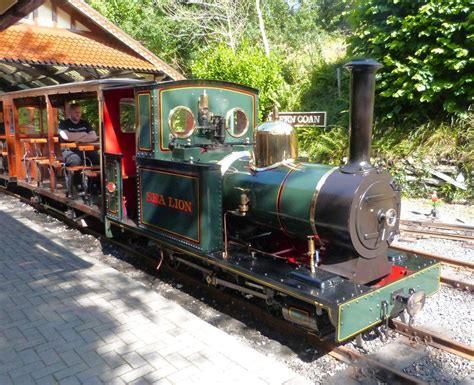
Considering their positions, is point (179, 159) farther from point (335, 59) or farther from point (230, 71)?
point (335, 59)

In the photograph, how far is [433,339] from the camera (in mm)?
3740

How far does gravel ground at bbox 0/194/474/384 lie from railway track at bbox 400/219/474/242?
15.5 inches

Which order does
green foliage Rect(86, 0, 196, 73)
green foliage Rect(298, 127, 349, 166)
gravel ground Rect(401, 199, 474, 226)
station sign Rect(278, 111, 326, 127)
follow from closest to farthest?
station sign Rect(278, 111, 326, 127), gravel ground Rect(401, 199, 474, 226), green foliage Rect(298, 127, 349, 166), green foliage Rect(86, 0, 196, 73)

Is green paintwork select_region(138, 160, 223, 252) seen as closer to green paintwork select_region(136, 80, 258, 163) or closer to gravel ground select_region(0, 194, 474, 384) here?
green paintwork select_region(136, 80, 258, 163)

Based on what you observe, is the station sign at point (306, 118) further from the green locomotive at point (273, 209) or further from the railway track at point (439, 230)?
the railway track at point (439, 230)

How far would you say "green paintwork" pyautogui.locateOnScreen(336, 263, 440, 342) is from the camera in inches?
126

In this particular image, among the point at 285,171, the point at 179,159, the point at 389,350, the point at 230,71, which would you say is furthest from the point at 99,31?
the point at 389,350

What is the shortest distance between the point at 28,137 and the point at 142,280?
6082mm

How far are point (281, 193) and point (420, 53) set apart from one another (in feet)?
22.3

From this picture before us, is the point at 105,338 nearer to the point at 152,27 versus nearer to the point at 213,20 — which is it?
the point at 213,20

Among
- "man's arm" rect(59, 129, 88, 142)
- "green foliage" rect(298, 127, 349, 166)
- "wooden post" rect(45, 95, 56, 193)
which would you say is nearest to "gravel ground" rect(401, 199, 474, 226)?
"green foliage" rect(298, 127, 349, 166)

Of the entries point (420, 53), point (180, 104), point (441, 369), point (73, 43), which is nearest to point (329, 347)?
point (441, 369)

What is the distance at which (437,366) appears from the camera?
137 inches

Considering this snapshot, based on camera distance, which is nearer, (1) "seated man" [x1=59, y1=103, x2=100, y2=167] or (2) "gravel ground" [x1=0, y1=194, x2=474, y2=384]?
(2) "gravel ground" [x1=0, y1=194, x2=474, y2=384]
